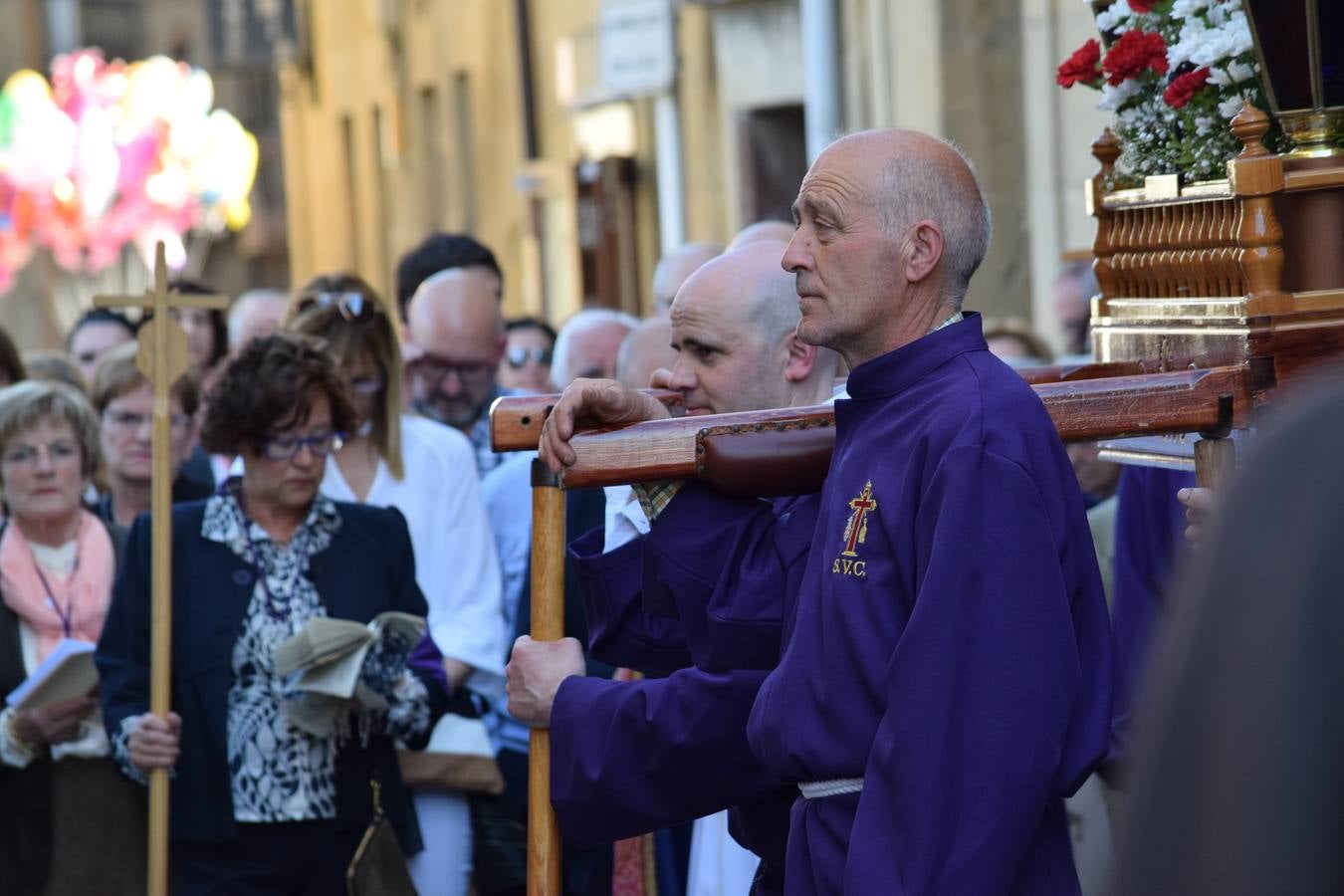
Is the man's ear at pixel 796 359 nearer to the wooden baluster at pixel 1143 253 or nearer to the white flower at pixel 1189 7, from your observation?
the wooden baluster at pixel 1143 253

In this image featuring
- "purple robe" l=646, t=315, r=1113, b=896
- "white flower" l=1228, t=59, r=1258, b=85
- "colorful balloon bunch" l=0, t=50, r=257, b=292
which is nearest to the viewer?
"purple robe" l=646, t=315, r=1113, b=896

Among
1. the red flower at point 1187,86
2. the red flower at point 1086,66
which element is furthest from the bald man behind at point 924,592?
the red flower at point 1086,66

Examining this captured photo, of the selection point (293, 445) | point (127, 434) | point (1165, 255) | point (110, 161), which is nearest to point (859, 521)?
point (1165, 255)

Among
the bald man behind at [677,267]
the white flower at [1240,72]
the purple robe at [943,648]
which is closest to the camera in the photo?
the purple robe at [943,648]

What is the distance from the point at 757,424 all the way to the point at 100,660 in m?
2.49

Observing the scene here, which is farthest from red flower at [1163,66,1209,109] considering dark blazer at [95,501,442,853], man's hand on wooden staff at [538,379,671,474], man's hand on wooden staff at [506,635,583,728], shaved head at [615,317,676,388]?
dark blazer at [95,501,442,853]

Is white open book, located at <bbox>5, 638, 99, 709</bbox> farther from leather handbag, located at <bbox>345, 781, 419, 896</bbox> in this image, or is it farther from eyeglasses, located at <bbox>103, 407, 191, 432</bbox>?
eyeglasses, located at <bbox>103, 407, 191, 432</bbox>

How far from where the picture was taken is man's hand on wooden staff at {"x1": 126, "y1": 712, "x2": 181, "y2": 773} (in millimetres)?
4961

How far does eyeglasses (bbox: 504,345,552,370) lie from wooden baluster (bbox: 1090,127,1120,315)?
5635 millimetres

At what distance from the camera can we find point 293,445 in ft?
17.2

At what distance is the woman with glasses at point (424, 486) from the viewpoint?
5910 mm

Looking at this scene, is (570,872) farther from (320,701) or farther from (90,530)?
(90,530)

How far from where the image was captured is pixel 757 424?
3328 mm

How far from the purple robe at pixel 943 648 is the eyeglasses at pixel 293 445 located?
2.38 meters
